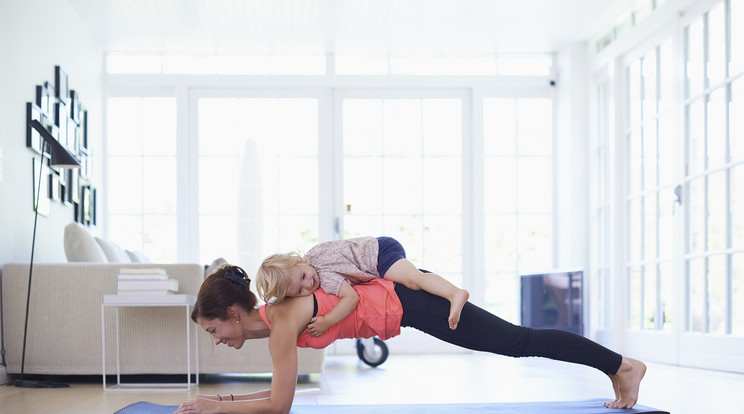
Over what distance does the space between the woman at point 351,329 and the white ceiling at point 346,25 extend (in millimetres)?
3784

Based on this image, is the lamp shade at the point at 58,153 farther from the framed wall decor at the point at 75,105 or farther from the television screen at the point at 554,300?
the television screen at the point at 554,300

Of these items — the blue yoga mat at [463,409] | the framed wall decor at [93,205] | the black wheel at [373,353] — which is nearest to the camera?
the blue yoga mat at [463,409]

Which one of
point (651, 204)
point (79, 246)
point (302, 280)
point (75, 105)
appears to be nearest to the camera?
point (302, 280)

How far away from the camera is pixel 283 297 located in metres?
2.41

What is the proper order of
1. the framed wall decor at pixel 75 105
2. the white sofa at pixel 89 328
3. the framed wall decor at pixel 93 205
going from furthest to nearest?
the framed wall decor at pixel 93 205 → the framed wall decor at pixel 75 105 → the white sofa at pixel 89 328

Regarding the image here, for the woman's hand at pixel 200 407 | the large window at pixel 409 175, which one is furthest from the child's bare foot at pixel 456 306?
the large window at pixel 409 175

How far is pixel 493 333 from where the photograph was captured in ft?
8.61

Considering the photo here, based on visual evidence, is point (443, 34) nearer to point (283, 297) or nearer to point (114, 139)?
point (114, 139)

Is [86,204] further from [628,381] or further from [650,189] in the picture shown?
[628,381]

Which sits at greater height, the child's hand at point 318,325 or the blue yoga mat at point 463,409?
the child's hand at point 318,325

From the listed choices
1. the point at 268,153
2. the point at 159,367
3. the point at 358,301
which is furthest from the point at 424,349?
the point at 358,301

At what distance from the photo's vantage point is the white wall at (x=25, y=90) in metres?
4.50

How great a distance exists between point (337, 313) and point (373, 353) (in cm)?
305

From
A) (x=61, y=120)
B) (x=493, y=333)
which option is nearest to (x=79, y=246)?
(x=61, y=120)
